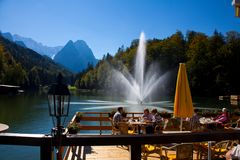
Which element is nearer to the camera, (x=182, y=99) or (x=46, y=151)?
(x=46, y=151)

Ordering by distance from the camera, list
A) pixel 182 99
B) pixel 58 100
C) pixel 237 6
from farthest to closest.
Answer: pixel 182 99 < pixel 237 6 < pixel 58 100

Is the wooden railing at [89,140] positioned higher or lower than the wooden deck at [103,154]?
higher

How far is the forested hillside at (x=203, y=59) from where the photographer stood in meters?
77.2

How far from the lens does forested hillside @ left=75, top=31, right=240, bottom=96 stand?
77.2m

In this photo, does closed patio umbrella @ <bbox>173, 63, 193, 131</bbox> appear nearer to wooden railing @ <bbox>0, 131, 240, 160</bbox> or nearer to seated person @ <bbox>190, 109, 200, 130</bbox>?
seated person @ <bbox>190, 109, 200, 130</bbox>

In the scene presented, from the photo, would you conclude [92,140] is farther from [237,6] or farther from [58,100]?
[237,6]

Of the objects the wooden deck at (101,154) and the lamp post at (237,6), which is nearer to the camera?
the lamp post at (237,6)

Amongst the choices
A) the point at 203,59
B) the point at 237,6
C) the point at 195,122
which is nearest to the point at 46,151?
the point at 237,6

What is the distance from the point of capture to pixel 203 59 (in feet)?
263

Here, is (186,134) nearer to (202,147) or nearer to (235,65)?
(202,147)

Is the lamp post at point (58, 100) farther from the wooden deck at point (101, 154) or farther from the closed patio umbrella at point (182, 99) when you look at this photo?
the closed patio umbrella at point (182, 99)

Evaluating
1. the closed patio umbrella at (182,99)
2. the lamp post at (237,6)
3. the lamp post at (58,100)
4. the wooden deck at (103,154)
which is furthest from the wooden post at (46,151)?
the closed patio umbrella at (182,99)

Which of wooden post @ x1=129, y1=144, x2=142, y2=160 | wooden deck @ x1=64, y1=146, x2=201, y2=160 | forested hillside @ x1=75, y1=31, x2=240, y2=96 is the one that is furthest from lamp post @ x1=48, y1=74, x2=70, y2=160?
forested hillside @ x1=75, y1=31, x2=240, y2=96

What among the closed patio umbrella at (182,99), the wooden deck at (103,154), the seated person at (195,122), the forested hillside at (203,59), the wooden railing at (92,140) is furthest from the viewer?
the forested hillside at (203,59)
